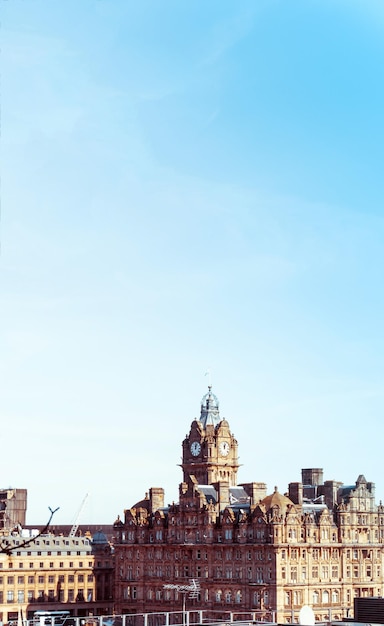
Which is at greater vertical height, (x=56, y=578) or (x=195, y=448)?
(x=195, y=448)

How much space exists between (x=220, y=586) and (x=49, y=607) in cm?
4907

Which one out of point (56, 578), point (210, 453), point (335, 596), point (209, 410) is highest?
point (209, 410)

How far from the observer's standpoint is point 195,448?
179 meters

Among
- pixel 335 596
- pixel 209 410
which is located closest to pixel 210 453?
pixel 209 410

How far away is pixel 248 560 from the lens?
492 feet

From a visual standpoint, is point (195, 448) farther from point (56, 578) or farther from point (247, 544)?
point (56, 578)

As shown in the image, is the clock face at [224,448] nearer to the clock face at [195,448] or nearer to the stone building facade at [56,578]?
the clock face at [195,448]

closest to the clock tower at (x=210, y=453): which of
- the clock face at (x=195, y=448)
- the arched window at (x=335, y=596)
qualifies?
the clock face at (x=195, y=448)

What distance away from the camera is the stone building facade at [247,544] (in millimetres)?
146250

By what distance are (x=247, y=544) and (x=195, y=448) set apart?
32462 millimetres

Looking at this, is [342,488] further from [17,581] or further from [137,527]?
[17,581]

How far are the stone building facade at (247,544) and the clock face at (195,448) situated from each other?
0.30m

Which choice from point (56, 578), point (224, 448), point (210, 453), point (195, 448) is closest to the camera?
point (210, 453)

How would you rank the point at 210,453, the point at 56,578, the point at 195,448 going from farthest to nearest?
the point at 56,578 < the point at 195,448 < the point at 210,453
